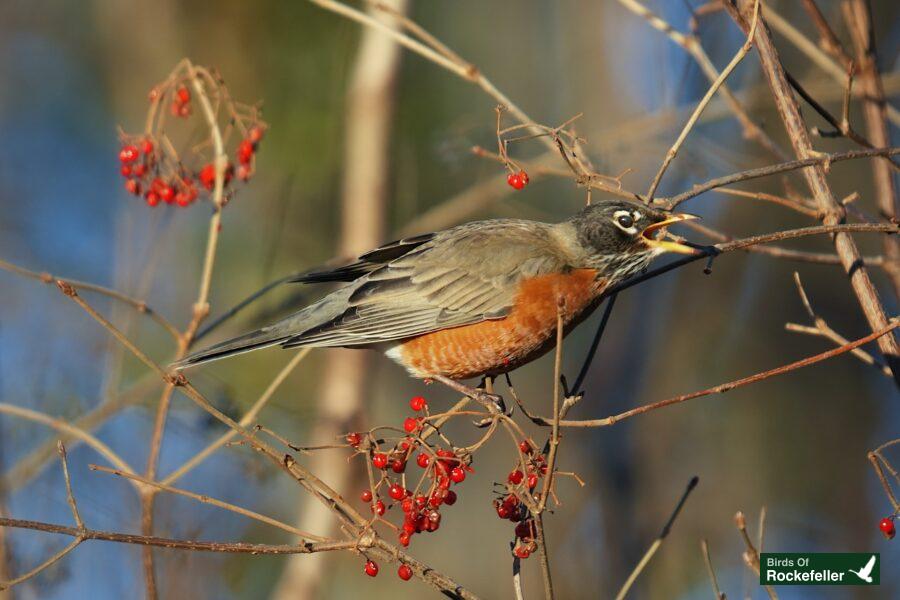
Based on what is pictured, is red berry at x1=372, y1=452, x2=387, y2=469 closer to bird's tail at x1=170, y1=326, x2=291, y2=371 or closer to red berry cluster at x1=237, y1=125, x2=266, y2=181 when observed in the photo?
bird's tail at x1=170, y1=326, x2=291, y2=371

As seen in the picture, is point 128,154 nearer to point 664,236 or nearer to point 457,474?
point 457,474

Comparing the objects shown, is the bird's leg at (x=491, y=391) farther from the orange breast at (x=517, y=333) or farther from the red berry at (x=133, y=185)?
the red berry at (x=133, y=185)

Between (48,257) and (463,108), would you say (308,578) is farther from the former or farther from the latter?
(463,108)

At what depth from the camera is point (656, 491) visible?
25.5ft

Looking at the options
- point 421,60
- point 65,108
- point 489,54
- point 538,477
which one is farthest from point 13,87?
point 538,477

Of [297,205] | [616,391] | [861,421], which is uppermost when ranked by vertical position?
[297,205]

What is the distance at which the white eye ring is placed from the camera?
167 inches

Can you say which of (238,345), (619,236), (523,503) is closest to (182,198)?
(238,345)

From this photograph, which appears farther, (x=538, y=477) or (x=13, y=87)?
(x=13, y=87)

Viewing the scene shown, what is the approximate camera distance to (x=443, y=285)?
4684mm

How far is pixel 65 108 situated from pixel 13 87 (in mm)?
593

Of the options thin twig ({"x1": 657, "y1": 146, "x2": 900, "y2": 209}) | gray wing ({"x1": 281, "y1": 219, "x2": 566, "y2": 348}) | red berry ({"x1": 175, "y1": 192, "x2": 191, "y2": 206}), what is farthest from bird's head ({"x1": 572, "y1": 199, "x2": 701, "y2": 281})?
red berry ({"x1": 175, "y1": 192, "x2": 191, "y2": 206})

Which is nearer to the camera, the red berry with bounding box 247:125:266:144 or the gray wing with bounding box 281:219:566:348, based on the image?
the red berry with bounding box 247:125:266:144

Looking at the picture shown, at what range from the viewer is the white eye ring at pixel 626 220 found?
4.25 metres
